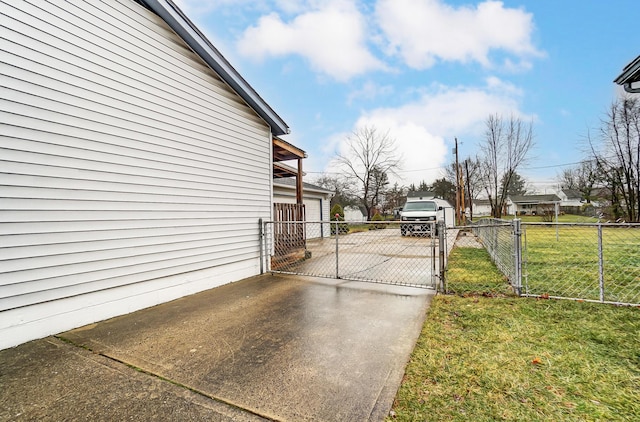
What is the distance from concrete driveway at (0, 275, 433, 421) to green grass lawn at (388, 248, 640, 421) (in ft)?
0.76

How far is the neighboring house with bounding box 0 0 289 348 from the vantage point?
2834 millimetres

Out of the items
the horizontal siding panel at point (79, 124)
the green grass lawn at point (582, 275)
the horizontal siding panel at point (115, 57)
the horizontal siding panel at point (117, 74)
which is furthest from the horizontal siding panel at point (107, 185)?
the green grass lawn at point (582, 275)

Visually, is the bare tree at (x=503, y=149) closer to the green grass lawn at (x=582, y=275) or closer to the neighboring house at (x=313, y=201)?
the neighboring house at (x=313, y=201)

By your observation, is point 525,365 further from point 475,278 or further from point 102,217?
point 102,217

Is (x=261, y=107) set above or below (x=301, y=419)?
above

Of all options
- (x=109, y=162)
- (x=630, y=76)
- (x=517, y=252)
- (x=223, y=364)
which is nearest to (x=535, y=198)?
(x=630, y=76)

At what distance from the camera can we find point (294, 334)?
2973 mm

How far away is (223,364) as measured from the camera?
2.36 meters

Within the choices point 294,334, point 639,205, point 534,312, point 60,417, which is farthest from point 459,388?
point 639,205

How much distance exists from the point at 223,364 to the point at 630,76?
7798mm

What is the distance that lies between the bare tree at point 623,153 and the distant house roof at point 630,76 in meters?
→ 14.6

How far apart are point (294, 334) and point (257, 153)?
4232 millimetres

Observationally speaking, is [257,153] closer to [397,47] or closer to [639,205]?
[397,47]

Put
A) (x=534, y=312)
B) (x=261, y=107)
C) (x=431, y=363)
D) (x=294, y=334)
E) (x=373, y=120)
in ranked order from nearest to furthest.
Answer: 1. (x=431, y=363)
2. (x=294, y=334)
3. (x=534, y=312)
4. (x=261, y=107)
5. (x=373, y=120)
